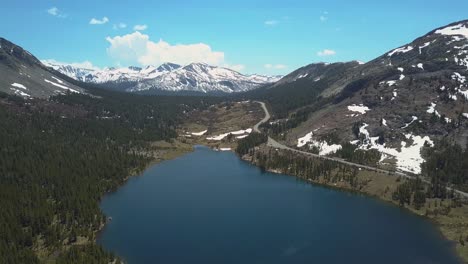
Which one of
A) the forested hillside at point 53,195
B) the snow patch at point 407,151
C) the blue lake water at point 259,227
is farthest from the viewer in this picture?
the snow patch at point 407,151

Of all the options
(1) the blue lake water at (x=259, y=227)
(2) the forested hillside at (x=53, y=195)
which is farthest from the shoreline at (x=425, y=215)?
(2) the forested hillside at (x=53, y=195)

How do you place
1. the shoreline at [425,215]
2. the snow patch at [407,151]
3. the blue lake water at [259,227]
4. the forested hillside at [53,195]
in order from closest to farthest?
the forested hillside at [53,195], the blue lake water at [259,227], the shoreline at [425,215], the snow patch at [407,151]

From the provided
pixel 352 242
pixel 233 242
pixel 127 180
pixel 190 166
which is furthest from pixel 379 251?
pixel 190 166

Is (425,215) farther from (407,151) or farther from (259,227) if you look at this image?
(407,151)

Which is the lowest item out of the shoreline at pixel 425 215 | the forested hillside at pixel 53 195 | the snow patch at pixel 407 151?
the forested hillside at pixel 53 195

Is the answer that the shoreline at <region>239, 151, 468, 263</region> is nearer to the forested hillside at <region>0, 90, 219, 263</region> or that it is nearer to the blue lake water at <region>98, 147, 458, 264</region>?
the blue lake water at <region>98, 147, 458, 264</region>

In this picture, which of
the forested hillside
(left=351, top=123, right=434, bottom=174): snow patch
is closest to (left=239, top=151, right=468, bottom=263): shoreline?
(left=351, top=123, right=434, bottom=174): snow patch

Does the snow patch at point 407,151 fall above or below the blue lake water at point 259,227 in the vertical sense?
above

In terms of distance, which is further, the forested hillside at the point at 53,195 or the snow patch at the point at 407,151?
the snow patch at the point at 407,151

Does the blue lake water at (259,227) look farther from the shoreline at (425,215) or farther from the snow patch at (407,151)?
the snow patch at (407,151)
